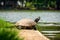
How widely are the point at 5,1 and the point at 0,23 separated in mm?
61647

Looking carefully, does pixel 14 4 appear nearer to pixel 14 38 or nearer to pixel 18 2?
pixel 18 2

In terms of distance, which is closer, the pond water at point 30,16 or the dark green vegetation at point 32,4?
the pond water at point 30,16

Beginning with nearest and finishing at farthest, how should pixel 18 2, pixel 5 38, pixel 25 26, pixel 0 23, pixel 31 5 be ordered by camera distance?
pixel 5 38, pixel 0 23, pixel 25 26, pixel 31 5, pixel 18 2

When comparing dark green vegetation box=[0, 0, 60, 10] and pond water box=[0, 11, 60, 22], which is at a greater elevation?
pond water box=[0, 11, 60, 22]

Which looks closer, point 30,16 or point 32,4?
point 30,16

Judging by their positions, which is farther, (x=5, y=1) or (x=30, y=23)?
(x=5, y=1)

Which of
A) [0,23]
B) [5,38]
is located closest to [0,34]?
[5,38]

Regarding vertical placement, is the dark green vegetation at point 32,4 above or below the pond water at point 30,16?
below

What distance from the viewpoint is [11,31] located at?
805 centimetres

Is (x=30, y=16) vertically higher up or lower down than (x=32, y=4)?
higher up

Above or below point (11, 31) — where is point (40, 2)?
below

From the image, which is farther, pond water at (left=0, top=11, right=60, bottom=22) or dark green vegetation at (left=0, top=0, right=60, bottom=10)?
dark green vegetation at (left=0, top=0, right=60, bottom=10)

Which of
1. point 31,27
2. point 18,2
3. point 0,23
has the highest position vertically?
point 0,23

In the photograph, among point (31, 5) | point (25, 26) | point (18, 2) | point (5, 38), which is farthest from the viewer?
point (18, 2)
